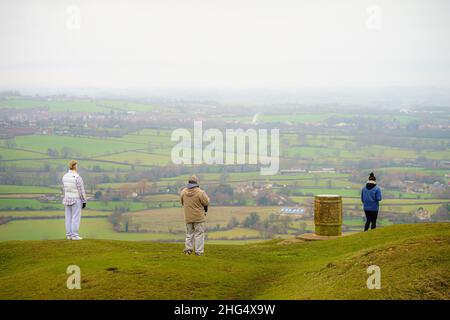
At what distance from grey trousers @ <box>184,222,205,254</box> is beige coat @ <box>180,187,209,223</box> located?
25cm

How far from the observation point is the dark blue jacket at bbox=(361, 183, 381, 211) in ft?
92.2

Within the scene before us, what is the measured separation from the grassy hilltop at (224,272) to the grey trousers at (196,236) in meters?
0.42

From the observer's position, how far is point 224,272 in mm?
20781

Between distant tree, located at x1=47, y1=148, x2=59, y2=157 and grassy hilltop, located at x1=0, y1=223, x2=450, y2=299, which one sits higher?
distant tree, located at x1=47, y1=148, x2=59, y2=157

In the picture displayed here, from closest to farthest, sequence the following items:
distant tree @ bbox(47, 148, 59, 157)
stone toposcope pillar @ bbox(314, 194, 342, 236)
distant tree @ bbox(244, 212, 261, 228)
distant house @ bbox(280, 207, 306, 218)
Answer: stone toposcope pillar @ bbox(314, 194, 342, 236) < distant tree @ bbox(244, 212, 261, 228) < distant house @ bbox(280, 207, 306, 218) < distant tree @ bbox(47, 148, 59, 157)

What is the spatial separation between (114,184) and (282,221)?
23761 millimetres

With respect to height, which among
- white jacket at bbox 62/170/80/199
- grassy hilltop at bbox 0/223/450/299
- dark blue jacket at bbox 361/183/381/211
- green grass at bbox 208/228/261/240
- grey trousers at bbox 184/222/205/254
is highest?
white jacket at bbox 62/170/80/199

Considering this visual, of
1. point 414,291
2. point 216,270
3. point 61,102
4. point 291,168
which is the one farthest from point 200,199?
point 61,102

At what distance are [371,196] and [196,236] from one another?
8310 millimetres

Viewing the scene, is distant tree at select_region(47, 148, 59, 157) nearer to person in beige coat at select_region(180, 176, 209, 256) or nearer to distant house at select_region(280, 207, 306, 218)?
distant house at select_region(280, 207, 306, 218)

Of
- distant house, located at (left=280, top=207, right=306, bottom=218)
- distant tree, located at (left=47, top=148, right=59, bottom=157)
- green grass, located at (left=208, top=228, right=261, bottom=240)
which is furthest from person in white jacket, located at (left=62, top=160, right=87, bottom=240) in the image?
distant tree, located at (left=47, top=148, right=59, bottom=157)

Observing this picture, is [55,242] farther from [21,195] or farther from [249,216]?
[21,195]

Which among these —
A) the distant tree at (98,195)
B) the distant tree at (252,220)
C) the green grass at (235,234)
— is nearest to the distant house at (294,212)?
the distant tree at (252,220)
